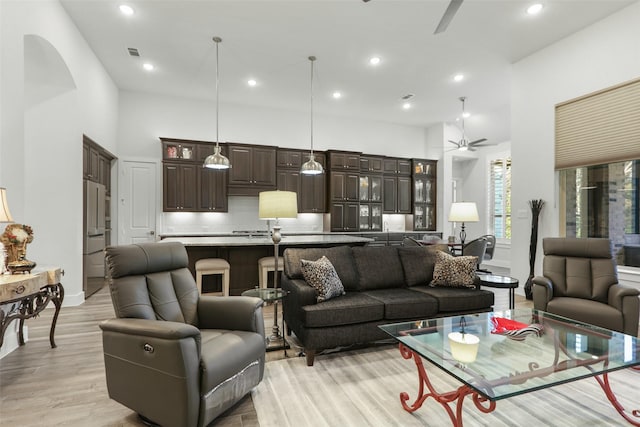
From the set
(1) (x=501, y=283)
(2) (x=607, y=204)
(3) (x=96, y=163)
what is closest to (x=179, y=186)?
(3) (x=96, y=163)

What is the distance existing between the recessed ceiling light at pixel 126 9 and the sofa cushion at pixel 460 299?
454cm

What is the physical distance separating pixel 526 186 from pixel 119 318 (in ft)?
17.8

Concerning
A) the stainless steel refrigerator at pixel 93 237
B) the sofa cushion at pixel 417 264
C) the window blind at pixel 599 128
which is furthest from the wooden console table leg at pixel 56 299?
the window blind at pixel 599 128

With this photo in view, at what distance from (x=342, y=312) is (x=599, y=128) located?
4049mm

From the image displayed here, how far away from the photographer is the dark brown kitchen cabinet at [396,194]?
7934 millimetres

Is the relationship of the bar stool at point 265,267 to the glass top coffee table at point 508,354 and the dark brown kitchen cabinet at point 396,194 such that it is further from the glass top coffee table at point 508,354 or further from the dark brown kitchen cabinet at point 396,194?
the dark brown kitchen cabinet at point 396,194

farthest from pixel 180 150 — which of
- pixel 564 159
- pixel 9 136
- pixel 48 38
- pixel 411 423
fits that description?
pixel 564 159

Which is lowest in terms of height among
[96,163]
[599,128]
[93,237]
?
[93,237]

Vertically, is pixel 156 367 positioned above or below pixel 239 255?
below

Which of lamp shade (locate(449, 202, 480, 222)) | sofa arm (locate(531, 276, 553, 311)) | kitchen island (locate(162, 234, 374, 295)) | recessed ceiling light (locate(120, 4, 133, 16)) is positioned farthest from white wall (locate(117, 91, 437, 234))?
sofa arm (locate(531, 276, 553, 311))

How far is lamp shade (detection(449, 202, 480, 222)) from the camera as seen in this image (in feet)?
16.0

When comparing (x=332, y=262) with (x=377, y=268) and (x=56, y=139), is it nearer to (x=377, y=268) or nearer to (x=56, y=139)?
(x=377, y=268)

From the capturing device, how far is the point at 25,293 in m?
2.40

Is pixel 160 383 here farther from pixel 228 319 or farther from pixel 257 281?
pixel 257 281
